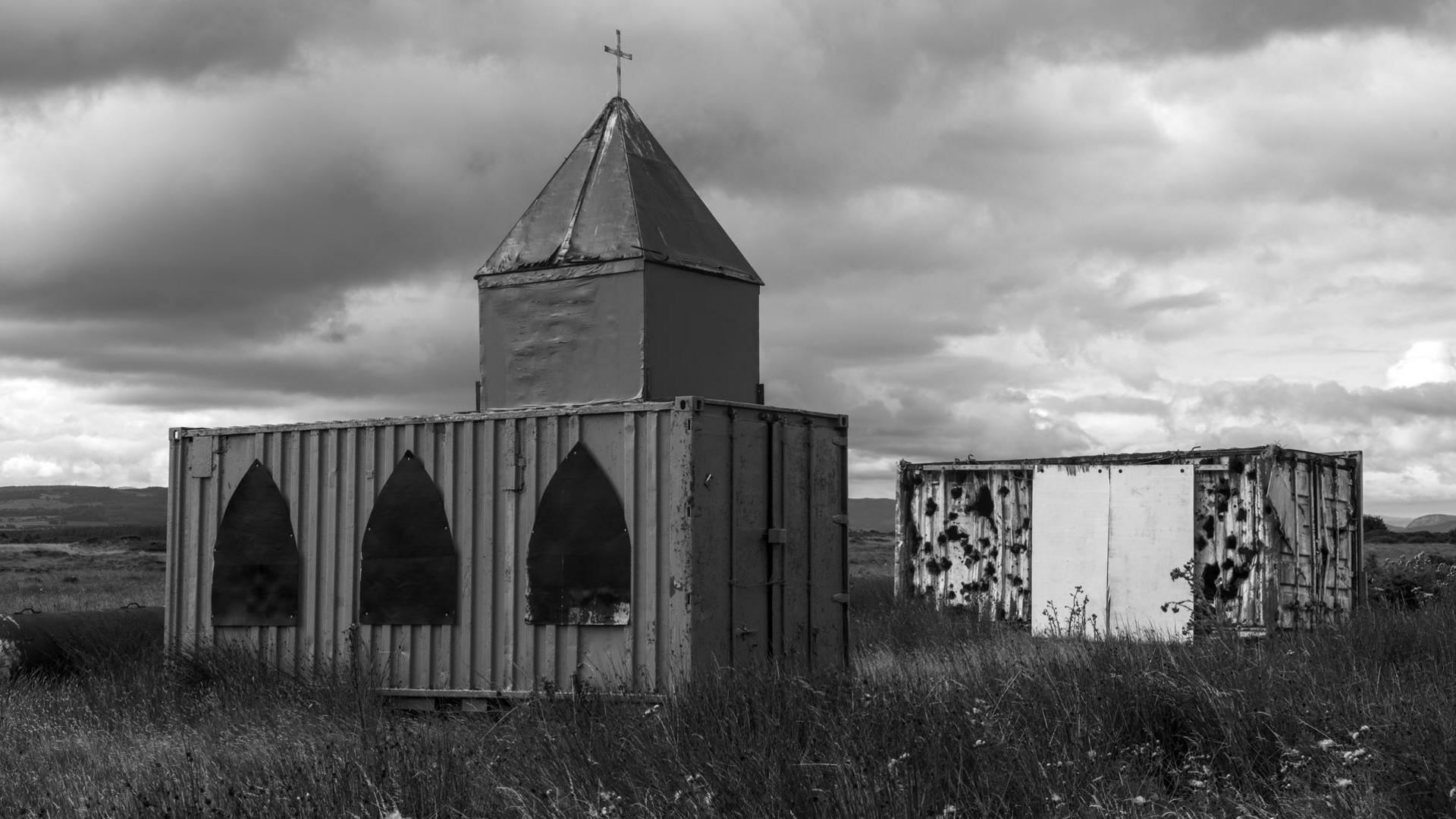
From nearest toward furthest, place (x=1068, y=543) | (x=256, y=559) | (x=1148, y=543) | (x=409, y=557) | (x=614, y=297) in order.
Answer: (x=409, y=557) → (x=614, y=297) → (x=256, y=559) → (x=1148, y=543) → (x=1068, y=543)

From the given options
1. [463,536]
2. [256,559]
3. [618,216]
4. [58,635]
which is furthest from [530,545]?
[58,635]

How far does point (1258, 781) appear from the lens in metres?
6.46

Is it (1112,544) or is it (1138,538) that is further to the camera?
(1112,544)

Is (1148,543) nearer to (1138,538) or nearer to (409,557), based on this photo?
(1138,538)

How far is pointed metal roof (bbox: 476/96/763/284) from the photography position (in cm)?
1139

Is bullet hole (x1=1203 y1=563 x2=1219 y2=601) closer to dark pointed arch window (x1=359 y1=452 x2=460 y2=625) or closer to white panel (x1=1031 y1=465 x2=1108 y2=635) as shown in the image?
white panel (x1=1031 y1=465 x2=1108 y2=635)

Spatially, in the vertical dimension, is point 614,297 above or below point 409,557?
above

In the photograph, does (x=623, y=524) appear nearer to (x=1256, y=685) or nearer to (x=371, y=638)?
(x=371, y=638)

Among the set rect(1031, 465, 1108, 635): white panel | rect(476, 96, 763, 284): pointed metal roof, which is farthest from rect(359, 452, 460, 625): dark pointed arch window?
rect(1031, 465, 1108, 635): white panel

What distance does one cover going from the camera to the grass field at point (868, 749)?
19.1 ft

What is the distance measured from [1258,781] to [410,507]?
284 inches

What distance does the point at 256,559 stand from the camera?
39.4 feet

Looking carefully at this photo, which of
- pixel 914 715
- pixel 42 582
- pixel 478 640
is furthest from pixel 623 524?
pixel 42 582

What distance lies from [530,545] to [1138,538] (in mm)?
9405
